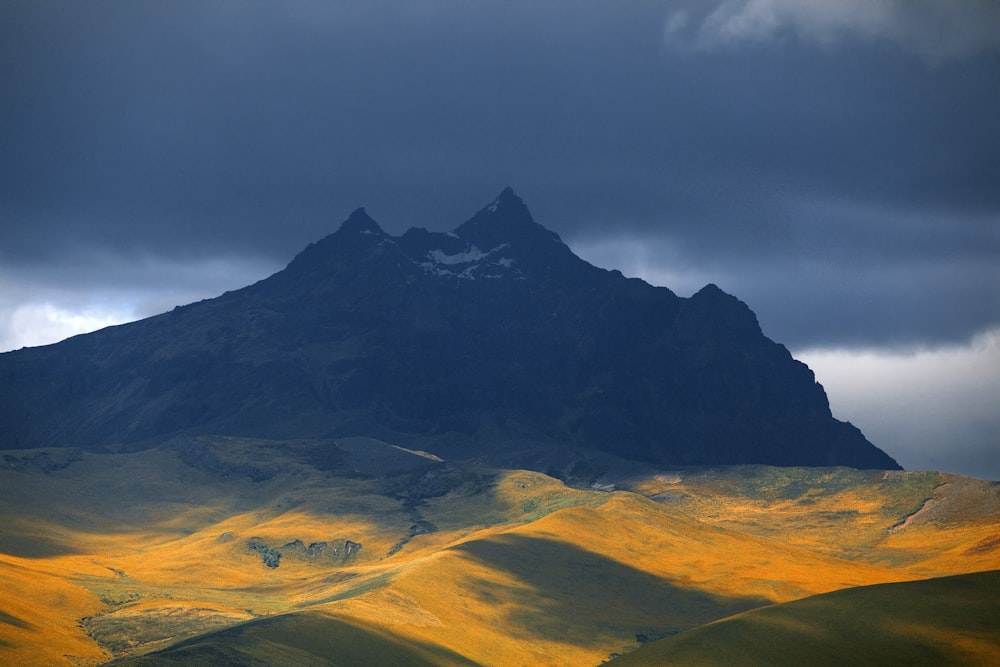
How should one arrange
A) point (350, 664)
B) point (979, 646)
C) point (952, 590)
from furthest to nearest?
point (350, 664), point (952, 590), point (979, 646)

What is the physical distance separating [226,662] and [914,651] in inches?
3671

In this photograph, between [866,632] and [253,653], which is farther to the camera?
[253,653]

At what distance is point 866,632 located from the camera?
6398 inches

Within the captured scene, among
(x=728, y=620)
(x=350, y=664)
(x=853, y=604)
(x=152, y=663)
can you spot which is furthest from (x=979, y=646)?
(x=152, y=663)

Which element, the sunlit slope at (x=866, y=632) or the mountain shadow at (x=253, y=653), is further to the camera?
the mountain shadow at (x=253, y=653)

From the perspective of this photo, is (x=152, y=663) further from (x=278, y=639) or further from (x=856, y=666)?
(x=856, y=666)

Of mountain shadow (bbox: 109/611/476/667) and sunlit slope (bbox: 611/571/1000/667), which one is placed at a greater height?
→ sunlit slope (bbox: 611/571/1000/667)

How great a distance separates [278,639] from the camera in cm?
19688

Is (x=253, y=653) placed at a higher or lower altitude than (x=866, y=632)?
lower

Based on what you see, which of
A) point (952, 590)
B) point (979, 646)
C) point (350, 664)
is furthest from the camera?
point (350, 664)

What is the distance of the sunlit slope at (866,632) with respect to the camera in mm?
156125

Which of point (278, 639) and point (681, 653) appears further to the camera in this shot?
point (278, 639)

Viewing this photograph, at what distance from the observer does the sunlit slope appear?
156m

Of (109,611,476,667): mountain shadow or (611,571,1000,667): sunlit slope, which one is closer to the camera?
(611,571,1000,667): sunlit slope
